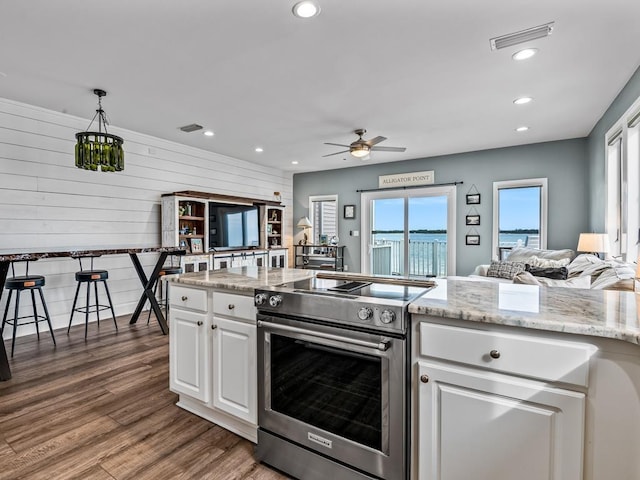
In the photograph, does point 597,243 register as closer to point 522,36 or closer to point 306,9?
point 522,36

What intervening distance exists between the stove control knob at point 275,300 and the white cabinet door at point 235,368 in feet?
0.80

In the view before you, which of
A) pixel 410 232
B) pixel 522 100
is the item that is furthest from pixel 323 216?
pixel 522 100

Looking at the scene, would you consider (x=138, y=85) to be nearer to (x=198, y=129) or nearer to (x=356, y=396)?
(x=198, y=129)

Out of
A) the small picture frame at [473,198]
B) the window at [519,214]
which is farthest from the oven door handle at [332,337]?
the small picture frame at [473,198]

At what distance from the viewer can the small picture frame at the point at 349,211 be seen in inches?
293

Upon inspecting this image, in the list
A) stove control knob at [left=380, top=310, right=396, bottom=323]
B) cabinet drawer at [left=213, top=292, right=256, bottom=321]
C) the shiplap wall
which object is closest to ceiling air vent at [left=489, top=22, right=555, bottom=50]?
stove control knob at [left=380, top=310, right=396, bottom=323]

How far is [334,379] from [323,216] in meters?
6.51

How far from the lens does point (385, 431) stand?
143 centimetres

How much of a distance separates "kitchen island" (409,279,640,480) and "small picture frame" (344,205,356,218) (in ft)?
19.7

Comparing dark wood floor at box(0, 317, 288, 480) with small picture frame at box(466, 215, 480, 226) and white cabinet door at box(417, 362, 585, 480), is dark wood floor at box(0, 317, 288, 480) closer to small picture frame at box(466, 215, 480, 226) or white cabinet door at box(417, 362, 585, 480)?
white cabinet door at box(417, 362, 585, 480)

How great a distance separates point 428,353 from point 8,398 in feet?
9.82

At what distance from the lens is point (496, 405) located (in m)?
1.24

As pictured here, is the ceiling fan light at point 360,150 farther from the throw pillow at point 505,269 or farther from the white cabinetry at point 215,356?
the white cabinetry at point 215,356

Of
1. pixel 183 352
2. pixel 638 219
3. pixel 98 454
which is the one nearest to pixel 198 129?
pixel 183 352
